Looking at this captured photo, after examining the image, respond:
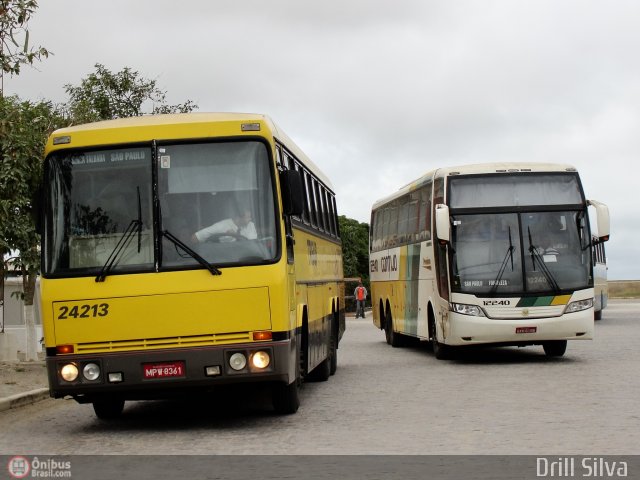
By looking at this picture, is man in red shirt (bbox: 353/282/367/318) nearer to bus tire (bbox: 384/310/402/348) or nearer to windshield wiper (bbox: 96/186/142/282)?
bus tire (bbox: 384/310/402/348)

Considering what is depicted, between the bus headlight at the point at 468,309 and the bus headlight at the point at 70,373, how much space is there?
33.7 feet

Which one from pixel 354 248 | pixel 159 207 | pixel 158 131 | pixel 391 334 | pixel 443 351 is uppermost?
pixel 354 248

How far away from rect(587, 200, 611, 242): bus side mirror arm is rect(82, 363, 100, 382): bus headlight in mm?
10449

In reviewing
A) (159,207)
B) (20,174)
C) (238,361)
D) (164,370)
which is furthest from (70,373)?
(20,174)

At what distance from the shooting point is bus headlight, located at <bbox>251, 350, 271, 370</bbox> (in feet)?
40.1

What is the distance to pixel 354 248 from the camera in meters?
78.4

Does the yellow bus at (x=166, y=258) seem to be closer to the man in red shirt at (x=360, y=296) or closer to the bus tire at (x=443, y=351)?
the bus tire at (x=443, y=351)

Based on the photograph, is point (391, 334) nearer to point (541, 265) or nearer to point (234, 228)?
point (541, 265)

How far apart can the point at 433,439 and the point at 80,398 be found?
13.1ft

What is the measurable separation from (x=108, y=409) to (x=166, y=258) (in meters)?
2.67

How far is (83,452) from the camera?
11.0 m

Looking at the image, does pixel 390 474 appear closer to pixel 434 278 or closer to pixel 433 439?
pixel 433 439

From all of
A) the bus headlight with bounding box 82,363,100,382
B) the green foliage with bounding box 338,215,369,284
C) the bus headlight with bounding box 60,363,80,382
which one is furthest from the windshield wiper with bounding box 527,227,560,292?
the green foliage with bounding box 338,215,369,284

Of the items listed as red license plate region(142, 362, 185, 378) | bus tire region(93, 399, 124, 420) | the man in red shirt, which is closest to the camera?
red license plate region(142, 362, 185, 378)
